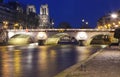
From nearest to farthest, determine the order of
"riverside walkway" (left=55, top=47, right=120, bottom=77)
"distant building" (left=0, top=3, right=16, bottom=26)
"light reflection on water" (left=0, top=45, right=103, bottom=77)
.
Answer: "riverside walkway" (left=55, top=47, right=120, bottom=77) → "light reflection on water" (left=0, top=45, right=103, bottom=77) → "distant building" (left=0, top=3, right=16, bottom=26)

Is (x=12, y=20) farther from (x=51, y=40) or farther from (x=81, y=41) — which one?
(x=81, y=41)

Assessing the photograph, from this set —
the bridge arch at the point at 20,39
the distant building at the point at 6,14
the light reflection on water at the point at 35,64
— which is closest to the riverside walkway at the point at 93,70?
the light reflection on water at the point at 35,64

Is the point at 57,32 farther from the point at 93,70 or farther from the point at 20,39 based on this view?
the point at 93,70

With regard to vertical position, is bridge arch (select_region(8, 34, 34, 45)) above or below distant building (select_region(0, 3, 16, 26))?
below

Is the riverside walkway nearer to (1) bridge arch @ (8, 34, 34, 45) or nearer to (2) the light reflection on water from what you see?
(2) the light reflection on water

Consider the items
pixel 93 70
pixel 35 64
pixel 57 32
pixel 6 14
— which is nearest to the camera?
pixel 93 70

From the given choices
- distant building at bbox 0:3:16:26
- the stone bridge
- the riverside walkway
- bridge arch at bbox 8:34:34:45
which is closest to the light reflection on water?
the riverside walkway

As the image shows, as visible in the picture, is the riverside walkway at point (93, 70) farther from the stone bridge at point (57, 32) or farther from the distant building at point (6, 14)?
the distant building at point (6, 14)

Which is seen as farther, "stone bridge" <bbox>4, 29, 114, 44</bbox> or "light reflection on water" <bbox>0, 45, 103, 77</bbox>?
"stone bridge" <bbox>4, 29, 114, 44</bbox>

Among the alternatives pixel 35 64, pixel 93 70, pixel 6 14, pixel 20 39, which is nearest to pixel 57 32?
pixel 20 39

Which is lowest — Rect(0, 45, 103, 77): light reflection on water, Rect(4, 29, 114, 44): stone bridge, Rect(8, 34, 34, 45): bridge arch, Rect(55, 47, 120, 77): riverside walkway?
Rect(0, 45, 103, 77): light reflection on water

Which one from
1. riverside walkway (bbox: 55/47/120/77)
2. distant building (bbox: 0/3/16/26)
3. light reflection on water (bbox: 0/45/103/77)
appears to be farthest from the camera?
distant building (bbox: 0/3/16/26)

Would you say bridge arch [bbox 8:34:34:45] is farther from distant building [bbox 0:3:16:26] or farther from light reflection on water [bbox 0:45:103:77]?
light reflection on water [bbox 0:45:103:77]

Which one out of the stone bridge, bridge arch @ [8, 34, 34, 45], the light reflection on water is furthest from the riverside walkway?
bridge arch @ [8, 34, 34, 45]
